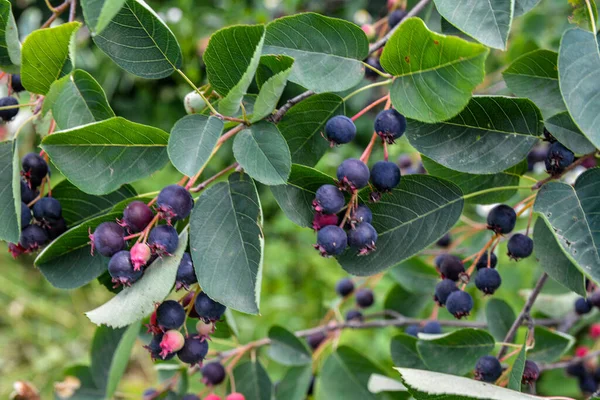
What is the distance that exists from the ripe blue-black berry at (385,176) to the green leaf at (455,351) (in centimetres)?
31

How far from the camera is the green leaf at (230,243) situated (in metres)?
0.73

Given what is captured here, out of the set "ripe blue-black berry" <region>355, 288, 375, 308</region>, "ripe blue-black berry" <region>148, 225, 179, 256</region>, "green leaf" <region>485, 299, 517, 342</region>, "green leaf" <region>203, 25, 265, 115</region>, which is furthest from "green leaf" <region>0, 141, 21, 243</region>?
"ripe blue-black berry" <region>355, 288, 375, 308</region>

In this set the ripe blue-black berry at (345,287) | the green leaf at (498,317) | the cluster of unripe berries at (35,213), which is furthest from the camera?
the ripe blue-black berry at (345,287)

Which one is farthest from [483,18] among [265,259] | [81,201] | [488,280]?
[265,259]

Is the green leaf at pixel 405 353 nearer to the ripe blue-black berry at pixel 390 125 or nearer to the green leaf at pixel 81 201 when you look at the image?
the ripe blue-black berry at pixel 390 125

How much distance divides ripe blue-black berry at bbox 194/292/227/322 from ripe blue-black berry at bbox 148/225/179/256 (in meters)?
0.08

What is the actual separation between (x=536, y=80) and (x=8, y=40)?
0.76 metres

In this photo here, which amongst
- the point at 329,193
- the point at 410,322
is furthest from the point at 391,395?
the point at 329,193

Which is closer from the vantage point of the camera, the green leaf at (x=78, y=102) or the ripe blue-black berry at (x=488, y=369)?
the green leaf at (x=78, y=102)

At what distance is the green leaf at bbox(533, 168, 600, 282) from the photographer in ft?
2.29

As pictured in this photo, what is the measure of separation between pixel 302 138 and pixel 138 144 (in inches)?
9.7

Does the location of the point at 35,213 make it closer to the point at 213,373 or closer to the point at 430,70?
the point at 213,373

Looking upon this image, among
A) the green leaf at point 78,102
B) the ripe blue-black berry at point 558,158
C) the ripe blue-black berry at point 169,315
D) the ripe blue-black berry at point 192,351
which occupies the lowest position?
the ripe blue-black berry at point 192,351

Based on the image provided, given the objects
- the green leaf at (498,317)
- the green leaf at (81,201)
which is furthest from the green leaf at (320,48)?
the green leaf at (498,317)
